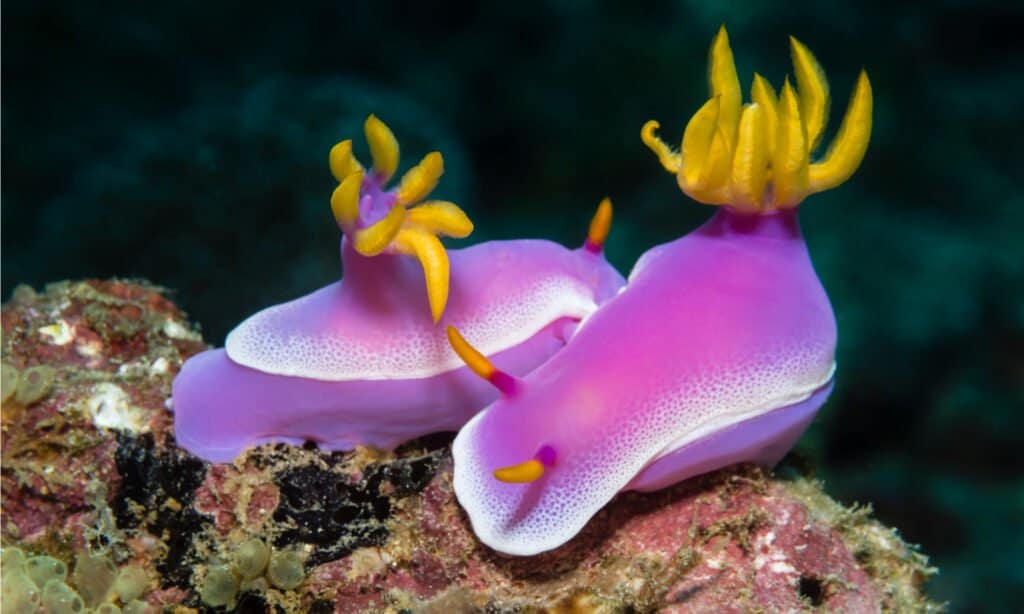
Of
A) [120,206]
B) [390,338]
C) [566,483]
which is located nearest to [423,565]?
[566,483]

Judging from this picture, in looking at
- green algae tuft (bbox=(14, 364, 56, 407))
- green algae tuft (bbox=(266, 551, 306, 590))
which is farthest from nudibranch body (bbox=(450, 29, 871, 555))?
green algae tuft (bbox=(14, 364, 56, 407))

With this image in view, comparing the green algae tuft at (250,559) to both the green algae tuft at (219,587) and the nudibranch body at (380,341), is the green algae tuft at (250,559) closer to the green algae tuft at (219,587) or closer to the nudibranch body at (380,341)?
the green algae tuft at (219,587)

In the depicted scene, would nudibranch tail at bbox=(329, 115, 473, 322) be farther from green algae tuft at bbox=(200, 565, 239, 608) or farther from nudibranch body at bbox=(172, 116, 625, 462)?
green algae tuft at bbox=(200, 565, 239, 608)

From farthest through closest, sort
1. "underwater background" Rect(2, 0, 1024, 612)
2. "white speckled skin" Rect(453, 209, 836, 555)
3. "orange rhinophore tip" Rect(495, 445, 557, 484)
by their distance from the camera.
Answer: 1. "underwater background" Rect(2, 0, 1024, 612)
2. "white speckled skin" Rect(453, 209, 836, 555)
3. "orange rhinophore tip" Rect(495, 445, 557, 484)

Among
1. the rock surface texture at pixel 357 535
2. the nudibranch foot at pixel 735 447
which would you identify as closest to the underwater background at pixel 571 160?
the rock surface texture at pixel 357 535

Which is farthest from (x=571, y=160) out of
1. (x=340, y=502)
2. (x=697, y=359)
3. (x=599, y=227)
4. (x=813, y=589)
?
(x=813, y=589)

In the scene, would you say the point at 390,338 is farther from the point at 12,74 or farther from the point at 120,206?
the point at 12,74
